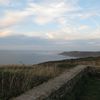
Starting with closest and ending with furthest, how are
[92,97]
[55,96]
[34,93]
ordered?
[34,93] < [55,96] < [92,97]

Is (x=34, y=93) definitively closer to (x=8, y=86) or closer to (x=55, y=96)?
(x=55, y=96)

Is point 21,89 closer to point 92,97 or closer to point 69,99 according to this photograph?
point 69,99

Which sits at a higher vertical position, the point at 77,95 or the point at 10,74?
the point at 10,74

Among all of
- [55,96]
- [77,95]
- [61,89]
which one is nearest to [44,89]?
[55,96]

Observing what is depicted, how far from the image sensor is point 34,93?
21.3 ft

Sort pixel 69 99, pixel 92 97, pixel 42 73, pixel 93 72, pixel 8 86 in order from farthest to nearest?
pixel 93 72
pixel 42 73
pixel 92 97
pixel 69 99
pixel 8 86

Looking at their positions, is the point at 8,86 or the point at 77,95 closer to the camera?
the point at 8,86

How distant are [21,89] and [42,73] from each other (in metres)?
2.98

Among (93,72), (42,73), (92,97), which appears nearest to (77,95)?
(92,97)

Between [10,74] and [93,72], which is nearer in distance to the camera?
[10,74]

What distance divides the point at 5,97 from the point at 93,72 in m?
10.6

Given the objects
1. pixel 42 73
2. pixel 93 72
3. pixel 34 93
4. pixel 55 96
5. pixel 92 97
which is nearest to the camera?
pixel 34 93

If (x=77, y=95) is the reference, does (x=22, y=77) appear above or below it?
above

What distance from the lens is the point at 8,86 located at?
7.67 meters
